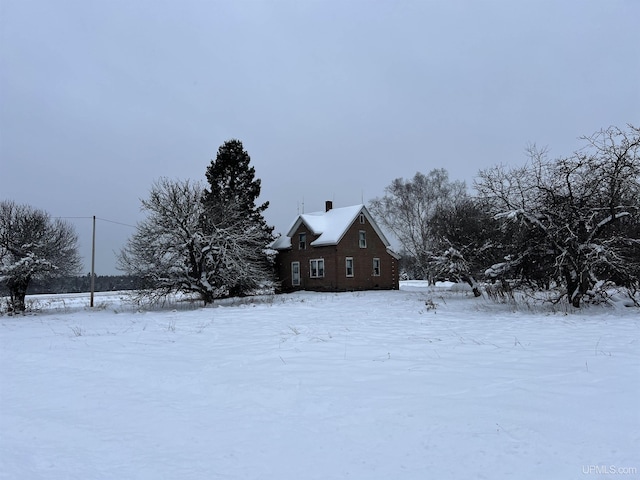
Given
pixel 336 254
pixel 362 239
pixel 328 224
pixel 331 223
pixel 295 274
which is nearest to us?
pixel 336 254

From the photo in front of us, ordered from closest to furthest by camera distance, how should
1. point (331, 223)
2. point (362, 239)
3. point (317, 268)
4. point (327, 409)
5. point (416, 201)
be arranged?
point (327, 409) < point (317, 268) < point (362, 239) < point (331, 223) < point (416, 201)

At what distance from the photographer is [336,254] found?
107ft

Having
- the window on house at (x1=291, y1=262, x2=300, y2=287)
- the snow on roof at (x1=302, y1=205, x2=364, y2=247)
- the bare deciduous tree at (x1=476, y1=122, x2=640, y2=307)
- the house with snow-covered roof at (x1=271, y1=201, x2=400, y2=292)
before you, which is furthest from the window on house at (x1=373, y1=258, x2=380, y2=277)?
the bare deciduous tree at (x1=476, y1=122, x2=640, y2=307)

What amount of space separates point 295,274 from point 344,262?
486cm

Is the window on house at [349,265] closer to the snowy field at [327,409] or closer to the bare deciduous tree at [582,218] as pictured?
the bare deciduous tree at [582,218]

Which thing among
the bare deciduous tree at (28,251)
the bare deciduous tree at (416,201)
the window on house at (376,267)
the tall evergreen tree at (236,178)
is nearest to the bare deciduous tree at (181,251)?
the bare deciduous tree at (28,251)

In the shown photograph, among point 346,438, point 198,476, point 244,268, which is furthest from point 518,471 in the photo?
point 244,268

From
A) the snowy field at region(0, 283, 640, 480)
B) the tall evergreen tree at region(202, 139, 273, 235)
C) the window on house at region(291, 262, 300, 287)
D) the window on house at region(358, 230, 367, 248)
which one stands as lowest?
the snowy field at region(0, 283, 640, 480)

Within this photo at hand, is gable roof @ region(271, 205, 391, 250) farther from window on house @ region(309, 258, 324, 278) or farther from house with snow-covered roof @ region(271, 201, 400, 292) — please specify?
window on house @ region(309, 258, 324, 278)

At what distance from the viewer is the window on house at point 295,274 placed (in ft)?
116

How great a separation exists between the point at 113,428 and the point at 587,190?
15.8m

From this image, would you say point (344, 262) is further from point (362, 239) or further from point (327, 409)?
point (327, 409)

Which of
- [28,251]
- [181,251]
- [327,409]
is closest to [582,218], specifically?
[327,409]

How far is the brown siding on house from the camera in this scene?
33013 millimetres
